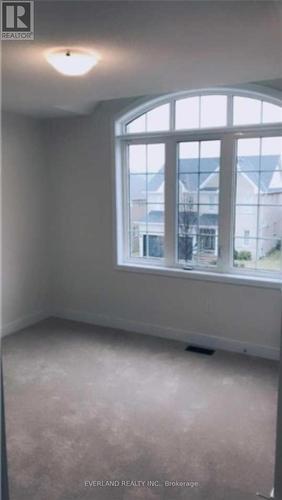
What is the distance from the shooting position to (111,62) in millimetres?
2584

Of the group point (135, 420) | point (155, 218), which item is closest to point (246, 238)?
point (155, 218)

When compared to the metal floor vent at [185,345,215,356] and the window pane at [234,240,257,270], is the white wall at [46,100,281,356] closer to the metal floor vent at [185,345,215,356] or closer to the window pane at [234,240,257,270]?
the metal floor vent at [185,345,215,356]

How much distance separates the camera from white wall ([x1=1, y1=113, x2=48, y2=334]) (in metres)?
4.36

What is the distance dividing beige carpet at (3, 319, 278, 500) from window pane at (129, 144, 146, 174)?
1.87m

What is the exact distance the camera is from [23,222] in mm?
4605

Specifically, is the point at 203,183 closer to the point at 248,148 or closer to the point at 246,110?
the point at 248,148

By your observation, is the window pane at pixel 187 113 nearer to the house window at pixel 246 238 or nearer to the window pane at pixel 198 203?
the window pane at pixel 198 203

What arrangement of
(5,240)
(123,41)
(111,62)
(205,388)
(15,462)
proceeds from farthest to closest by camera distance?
(5,240) → (205,388) → (111,62) → (15,462) → (123,41)

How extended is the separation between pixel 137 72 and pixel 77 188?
207cm

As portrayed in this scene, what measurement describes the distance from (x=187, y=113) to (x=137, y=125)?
1.93 ft

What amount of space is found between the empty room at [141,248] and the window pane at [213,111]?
22mm

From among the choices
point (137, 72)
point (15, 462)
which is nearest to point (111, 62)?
point (137, 72)

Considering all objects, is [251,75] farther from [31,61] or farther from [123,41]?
[31,61]

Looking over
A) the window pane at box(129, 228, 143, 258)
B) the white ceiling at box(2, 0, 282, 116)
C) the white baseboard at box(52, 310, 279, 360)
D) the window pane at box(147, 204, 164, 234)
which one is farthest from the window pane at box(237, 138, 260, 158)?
the white baseboard at box(52, 310, 279, 360)
